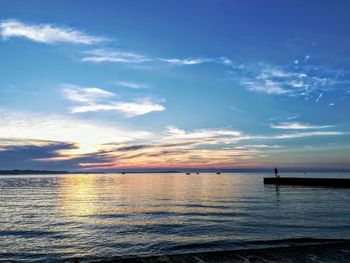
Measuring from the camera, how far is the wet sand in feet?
39.1

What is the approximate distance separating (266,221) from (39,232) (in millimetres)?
18830

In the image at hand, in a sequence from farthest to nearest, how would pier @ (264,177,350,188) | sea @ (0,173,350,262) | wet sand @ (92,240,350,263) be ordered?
pier @ (264,177,350,188) → sea @ (0,173,350,262) → wet sand @ (92,240,350,263)

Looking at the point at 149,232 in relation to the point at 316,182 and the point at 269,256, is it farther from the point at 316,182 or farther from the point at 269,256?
the point at 316,182

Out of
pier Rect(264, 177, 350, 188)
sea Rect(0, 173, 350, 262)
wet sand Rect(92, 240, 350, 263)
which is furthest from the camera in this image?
pier Rect(264, 177, 350, 188)

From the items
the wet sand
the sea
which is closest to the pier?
the sea

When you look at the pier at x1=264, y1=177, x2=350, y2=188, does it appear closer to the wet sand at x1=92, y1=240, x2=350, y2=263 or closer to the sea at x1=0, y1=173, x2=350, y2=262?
the sea at x1=0, y1=173, x2=350, y2=262

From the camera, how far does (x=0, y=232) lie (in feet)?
76.1

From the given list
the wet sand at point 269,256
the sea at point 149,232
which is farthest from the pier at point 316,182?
the wet sand at point 269,256

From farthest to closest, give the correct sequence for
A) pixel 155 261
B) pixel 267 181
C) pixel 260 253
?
pixel 267 181 < pixel 260 253 < pixel 155 261

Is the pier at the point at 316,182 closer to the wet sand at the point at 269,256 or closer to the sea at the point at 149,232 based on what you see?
the sea at the point at 149,232

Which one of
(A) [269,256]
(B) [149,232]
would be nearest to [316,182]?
(B) [149,232]

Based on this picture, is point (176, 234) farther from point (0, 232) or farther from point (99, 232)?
point (0, 232)

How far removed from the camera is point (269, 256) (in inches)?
490

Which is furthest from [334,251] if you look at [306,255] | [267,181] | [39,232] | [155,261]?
[267,181]
